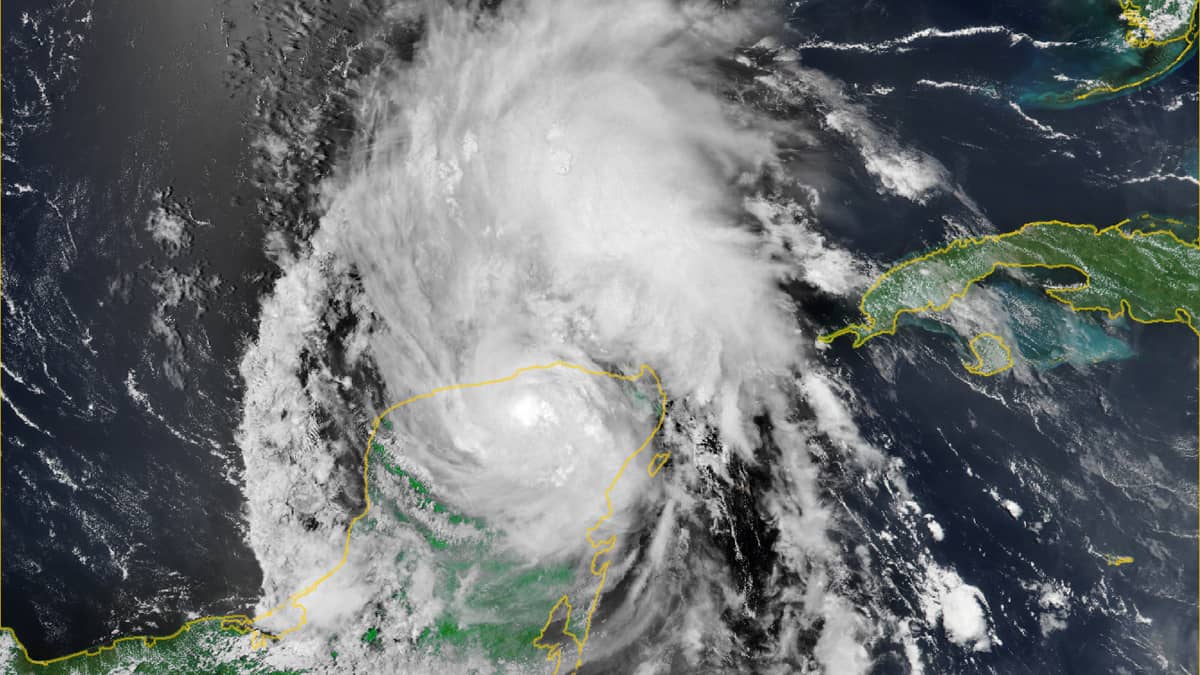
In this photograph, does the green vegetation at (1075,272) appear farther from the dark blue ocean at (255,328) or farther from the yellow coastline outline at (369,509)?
the yellow coastline outline at (369,509)

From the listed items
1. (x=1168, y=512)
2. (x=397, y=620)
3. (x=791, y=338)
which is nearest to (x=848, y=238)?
(x=791, y=338)

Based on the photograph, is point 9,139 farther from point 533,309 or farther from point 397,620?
point 397,620

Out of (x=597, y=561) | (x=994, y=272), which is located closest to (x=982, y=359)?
(x=994, y=272)

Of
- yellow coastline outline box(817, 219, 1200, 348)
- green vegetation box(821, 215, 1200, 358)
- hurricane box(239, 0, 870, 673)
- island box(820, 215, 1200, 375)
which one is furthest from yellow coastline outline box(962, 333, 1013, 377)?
hurricane box(239, 0, 870, 673)

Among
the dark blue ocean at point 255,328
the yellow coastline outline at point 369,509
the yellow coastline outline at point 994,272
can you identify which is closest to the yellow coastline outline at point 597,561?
the yellow coastline outline at point 369,509

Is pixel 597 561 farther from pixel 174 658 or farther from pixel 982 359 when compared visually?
pixel 174 658

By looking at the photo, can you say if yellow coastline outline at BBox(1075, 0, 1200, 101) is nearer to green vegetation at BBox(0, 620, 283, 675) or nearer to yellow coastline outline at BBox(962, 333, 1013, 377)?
yellow coastline outline at BBox(962, 333, 1013, 377)
